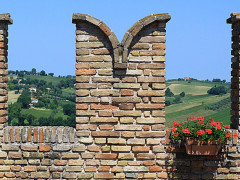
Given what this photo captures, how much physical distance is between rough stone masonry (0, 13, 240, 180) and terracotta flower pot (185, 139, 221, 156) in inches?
13.0

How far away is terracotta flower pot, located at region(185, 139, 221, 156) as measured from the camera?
238 inches

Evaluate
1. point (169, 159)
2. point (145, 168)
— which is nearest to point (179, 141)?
point (169, 159)

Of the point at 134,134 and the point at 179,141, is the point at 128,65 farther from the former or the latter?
the point at 179,141

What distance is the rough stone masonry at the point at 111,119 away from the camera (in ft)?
20.1

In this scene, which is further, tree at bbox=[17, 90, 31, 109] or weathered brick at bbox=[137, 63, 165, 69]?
tree at bbox=[17, 90, 31, 109]

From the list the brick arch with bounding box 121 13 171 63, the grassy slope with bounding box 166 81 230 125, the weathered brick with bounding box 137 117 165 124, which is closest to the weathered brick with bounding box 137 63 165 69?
the brick arch with bounding box 121 13 171 63

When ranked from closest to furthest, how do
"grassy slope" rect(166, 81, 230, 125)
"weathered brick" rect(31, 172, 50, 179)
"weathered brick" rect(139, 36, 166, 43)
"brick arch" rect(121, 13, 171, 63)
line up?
"brick arch" rect(121, 13, 171, 63) → "weathered brick" rect(139, 36, 166, 43) → "weathered brick" rect(31, 172, 50, 179) → "grassy slope" rect(166, 81, 230, 125)

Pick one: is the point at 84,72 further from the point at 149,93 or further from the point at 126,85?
the point at 149,93

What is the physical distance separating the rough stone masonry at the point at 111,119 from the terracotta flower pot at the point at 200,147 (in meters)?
0.33

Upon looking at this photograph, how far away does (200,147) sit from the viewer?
6.07 metres

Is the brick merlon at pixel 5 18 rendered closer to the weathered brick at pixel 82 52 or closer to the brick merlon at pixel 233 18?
the weathered brick at pixel 82 52

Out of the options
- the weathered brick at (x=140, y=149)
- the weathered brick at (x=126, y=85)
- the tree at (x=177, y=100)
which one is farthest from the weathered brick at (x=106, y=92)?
the tree at (x=177, y=100)

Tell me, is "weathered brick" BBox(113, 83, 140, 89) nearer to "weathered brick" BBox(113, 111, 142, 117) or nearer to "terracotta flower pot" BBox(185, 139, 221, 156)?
"weathered brick" BBox(113, 111, 142, 117)

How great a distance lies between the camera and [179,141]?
20.7ft
